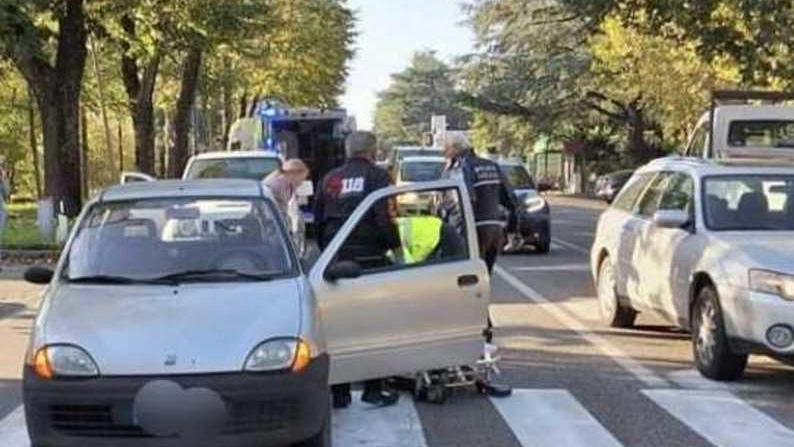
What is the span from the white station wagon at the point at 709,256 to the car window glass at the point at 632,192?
2 centimetres

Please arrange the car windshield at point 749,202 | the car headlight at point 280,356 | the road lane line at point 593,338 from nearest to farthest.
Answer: the car headlight at point 280,356 → the road lane line at point 593,338 → the car windshield at point 749,202

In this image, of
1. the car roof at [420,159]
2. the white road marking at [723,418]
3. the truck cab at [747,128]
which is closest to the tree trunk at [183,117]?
the car roof at [420,159]

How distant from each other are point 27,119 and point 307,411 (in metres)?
57.4

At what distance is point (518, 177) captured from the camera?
21.7 m

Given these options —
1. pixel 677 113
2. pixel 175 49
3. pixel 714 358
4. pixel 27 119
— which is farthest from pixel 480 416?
pixel 27 119

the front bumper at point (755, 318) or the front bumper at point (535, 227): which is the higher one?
the front bumper at point (755, 318)

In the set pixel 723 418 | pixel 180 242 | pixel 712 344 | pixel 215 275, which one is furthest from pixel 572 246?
pixel 215 275

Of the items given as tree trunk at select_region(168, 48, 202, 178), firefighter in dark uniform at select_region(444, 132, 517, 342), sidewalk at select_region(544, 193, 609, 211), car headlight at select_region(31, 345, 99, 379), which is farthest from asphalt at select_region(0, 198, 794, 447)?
sidewalk at select_region(544, 193, 609, 211)

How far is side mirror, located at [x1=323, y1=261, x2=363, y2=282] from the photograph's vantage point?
285 inches

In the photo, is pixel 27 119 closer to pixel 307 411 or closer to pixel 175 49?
pixel 175 49

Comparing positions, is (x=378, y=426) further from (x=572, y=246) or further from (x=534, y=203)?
(x=572, y=246)

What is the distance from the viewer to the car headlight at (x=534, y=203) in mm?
20281

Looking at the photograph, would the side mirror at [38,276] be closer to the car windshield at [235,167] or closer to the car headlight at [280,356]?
the car headlight at [280,356]

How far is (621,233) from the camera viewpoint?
11.8 metres
